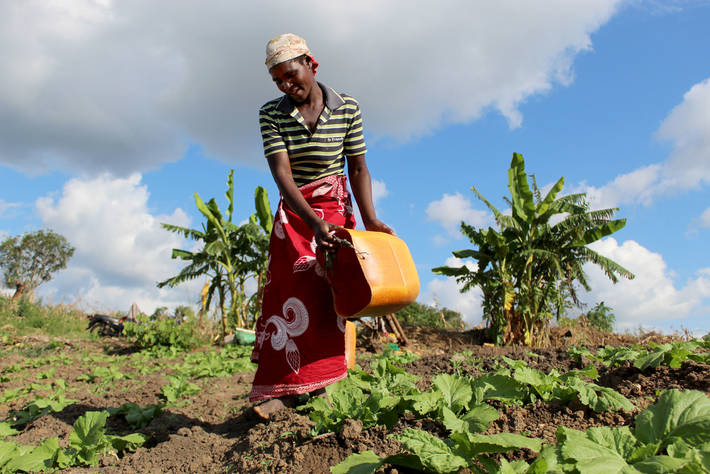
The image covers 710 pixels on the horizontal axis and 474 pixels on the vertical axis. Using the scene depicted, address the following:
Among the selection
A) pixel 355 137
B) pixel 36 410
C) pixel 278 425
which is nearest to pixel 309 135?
pixel 355 137

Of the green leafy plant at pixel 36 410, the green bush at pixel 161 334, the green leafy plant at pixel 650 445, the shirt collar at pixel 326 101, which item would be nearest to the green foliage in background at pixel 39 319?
the green bush at pixel 161 334

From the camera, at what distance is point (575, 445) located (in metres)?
Result: 1.49

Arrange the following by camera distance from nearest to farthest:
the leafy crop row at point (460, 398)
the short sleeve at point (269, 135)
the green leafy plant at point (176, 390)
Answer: the leafy crop row at point (460, 398), the short sleeve at point (269, 135), the green leafy plant at point (176, 390)

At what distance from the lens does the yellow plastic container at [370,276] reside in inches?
96.6

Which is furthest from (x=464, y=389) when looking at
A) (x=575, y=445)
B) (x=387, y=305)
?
(x=575, y=445)

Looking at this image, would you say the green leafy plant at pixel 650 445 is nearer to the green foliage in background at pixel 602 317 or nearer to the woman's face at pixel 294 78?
the woman's face at pixel 294 78

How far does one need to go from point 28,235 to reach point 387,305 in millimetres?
36702

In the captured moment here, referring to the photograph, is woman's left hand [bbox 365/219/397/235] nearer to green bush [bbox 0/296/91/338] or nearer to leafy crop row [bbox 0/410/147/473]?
leafy crop row [bbox 0/410/147/473]

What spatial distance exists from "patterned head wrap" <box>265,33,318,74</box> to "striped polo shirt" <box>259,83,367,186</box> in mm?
279

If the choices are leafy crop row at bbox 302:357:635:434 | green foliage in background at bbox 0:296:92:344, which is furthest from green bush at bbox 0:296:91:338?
leafy crop row at bbox 302:357:635:434

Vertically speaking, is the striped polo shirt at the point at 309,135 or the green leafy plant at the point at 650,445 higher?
the striped polo shirt at the point at 309,135

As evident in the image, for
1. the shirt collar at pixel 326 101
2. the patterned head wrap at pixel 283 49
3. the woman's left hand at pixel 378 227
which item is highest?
the patterned head wrap at pixel 283 49

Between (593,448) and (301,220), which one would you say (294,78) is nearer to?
(301,220)

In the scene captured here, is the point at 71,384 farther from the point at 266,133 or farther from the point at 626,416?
the point at 626,416
